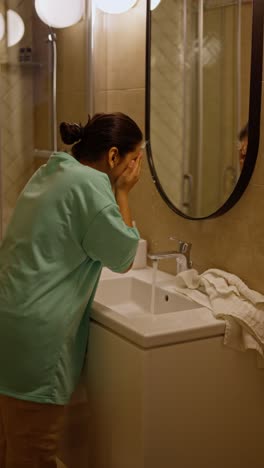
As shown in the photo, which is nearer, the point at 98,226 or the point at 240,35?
the point at 98,226

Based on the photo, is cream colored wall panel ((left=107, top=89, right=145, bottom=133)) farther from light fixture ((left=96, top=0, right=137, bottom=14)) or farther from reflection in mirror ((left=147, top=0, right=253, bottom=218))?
light fixture ((left=96, top=0, right=137, bottom=14))

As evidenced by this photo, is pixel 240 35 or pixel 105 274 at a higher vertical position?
pixel 240 35

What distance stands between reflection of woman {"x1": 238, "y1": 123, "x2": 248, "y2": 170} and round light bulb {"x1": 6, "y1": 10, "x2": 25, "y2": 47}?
1097mm

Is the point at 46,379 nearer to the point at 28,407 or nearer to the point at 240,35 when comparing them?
the point at 28,407

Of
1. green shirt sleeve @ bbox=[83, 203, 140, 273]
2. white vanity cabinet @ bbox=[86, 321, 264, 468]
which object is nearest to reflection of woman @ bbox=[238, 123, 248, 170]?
green shirt sleeve @ bbox=[83, 203, 140, 273]

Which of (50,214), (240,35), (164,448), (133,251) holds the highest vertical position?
(240,35)

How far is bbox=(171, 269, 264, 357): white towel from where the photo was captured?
5.48 ft

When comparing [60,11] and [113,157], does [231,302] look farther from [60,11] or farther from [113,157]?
[60,11]

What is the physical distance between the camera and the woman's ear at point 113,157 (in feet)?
5.62

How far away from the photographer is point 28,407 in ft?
5.49

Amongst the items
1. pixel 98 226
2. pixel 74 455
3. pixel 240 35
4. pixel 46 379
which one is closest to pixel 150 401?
pixel 46 379

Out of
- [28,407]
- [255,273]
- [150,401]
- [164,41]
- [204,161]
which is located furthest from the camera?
[164,41]

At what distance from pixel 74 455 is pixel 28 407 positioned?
465 mm

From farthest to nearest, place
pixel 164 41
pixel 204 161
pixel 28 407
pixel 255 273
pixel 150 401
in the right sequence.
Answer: pixel 164 41
pixel 204 161
pixel 255 273
pixel 28 407
pixel 150 401
